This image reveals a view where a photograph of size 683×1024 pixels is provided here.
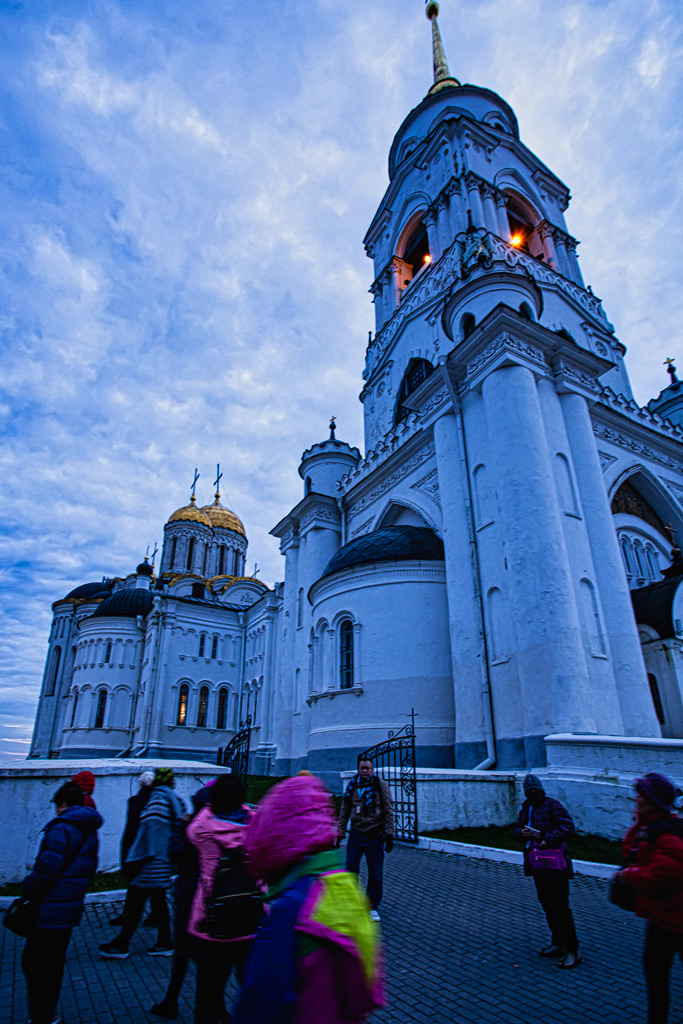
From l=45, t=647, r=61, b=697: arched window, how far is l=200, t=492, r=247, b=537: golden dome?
1600cm

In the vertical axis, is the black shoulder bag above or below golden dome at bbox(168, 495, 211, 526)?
below

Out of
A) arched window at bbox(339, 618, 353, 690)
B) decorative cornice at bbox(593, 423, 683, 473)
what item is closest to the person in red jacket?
arched window at bbox(339, 618, 353, 690)

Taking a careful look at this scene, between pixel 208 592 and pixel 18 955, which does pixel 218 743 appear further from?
pixel 18 955

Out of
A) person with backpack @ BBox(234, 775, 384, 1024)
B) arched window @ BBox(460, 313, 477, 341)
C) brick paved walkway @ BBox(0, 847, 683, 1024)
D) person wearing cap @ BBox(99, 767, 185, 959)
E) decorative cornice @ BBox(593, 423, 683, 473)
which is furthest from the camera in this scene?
decorative cornice @ BBox(593, 423, 683, 473)

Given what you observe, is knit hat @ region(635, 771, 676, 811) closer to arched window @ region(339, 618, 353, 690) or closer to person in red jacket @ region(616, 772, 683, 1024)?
person in red jacket @ region(616, 772, 683, 1024)

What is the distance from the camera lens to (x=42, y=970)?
351 cm

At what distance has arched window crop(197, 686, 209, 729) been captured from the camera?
3453cm

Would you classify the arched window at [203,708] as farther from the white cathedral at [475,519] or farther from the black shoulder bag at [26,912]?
the black shoulder bag at [26,912]

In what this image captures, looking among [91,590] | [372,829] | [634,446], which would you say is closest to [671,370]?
[634,446]

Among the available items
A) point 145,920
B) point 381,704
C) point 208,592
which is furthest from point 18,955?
point 208,592

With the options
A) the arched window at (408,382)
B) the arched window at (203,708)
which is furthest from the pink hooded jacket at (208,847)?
the arched window at (203,708)

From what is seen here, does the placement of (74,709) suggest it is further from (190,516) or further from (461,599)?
(461,599)

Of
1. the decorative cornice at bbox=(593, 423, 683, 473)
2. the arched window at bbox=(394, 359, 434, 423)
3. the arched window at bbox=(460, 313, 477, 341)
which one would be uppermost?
the arched window at bbox=(394, 359, 434, 423)

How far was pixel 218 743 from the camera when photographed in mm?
34594
